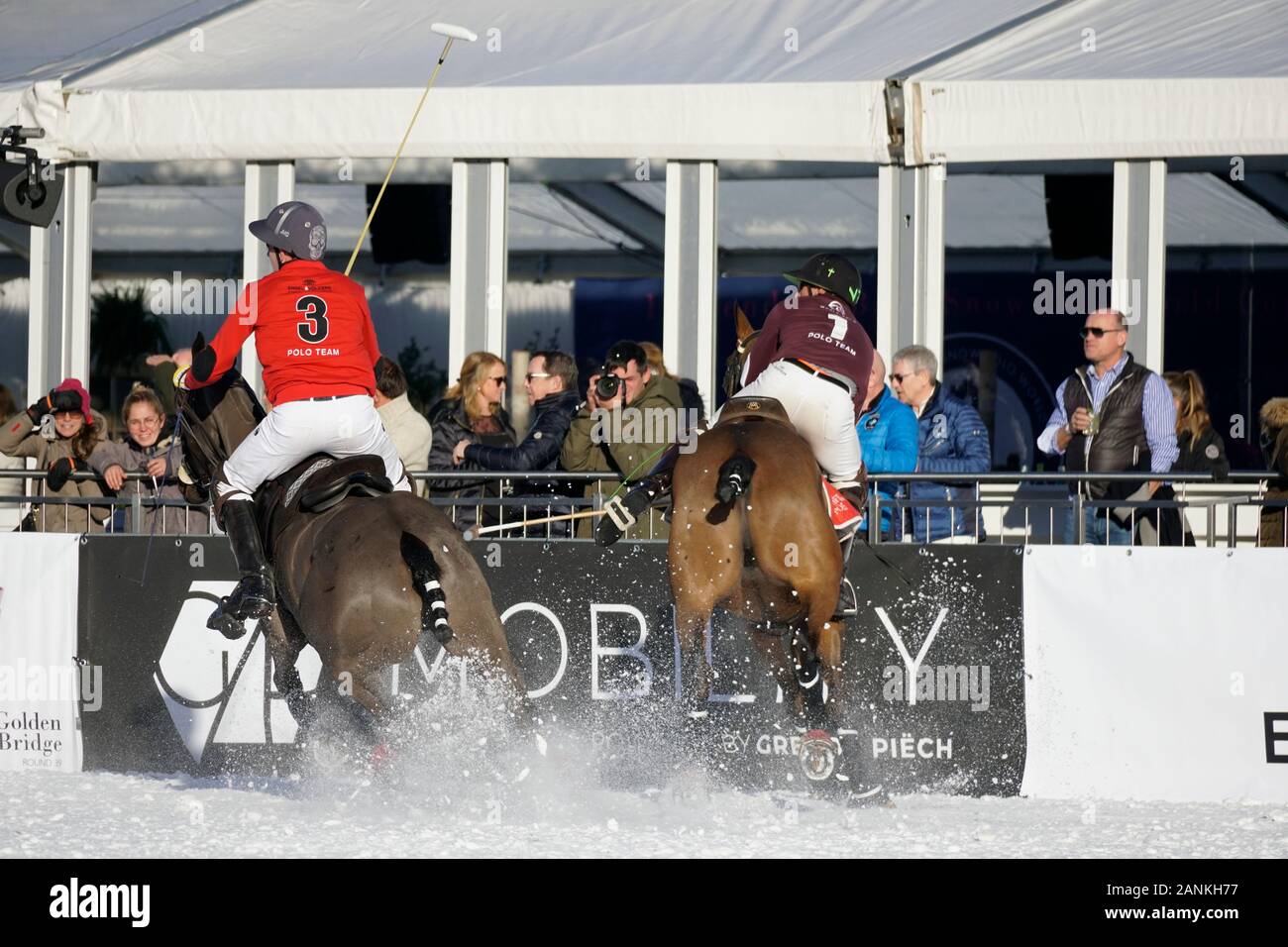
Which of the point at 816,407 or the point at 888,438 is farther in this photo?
the point at 888,438

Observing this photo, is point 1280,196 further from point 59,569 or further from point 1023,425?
point 59,569

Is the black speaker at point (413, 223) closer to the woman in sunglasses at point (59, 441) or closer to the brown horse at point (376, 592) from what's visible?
the woman in sunglasses at point (59, 441)

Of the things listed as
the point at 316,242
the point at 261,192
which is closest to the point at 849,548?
the point at 316,242

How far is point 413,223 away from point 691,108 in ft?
16.8

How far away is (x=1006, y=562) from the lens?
9180mm

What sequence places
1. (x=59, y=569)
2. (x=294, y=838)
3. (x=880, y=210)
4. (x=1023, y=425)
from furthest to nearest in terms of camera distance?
(x=1023, y=425)
(x=880, y=210)
(x=59, y=569)
(x=294, y=838)

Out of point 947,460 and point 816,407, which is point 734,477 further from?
point 947,460

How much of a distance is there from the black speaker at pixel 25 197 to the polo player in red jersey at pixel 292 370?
3605 millimetres

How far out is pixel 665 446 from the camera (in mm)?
9883

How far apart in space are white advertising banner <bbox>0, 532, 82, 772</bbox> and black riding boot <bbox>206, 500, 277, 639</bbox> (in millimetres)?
2024

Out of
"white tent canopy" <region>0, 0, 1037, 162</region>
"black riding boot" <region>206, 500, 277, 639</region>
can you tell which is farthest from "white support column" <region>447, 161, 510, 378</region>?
"black riding boot" <region>206, 500, 277, 639</region>

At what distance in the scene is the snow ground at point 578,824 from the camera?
715 cm
